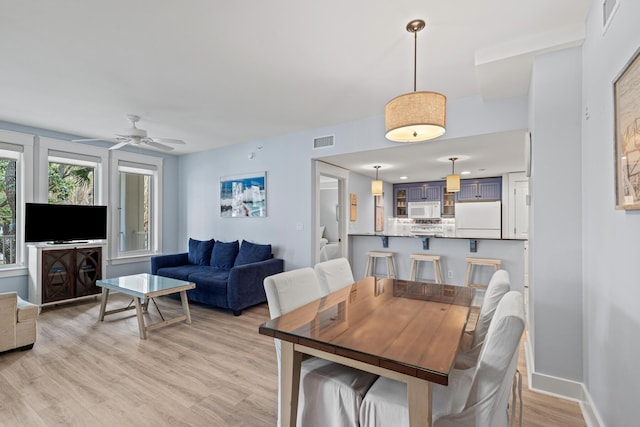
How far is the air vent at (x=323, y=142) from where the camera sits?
446 centimetres

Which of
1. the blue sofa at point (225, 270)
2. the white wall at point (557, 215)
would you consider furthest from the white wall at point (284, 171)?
the white wall at point (557, 215)

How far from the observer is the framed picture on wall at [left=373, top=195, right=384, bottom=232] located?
7801mm

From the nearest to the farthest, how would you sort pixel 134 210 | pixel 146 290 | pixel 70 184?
pixel 146 290 → pixel 70 184 → pixel 134 210

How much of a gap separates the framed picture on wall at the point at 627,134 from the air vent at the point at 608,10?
382mm

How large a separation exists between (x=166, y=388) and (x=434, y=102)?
9.06 ft

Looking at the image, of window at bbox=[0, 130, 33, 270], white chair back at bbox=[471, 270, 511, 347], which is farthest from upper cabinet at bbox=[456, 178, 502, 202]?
window at bbox=[0, 130, 33, 270]

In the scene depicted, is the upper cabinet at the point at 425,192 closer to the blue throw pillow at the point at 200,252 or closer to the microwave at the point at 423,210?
the microwave at the point at 423,210

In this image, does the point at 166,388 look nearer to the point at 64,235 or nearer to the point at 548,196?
the point at 548,196

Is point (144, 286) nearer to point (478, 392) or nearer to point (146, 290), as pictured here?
point (146, 290)

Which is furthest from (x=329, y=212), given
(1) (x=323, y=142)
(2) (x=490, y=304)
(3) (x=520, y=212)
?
(2) (x=490, y=304)

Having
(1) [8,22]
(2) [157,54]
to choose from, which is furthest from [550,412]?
(1) [8,22]

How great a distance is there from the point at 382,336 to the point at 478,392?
421mm

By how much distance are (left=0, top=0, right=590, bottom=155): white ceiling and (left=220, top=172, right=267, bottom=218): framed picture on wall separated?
1588mm

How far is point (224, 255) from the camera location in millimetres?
4969
